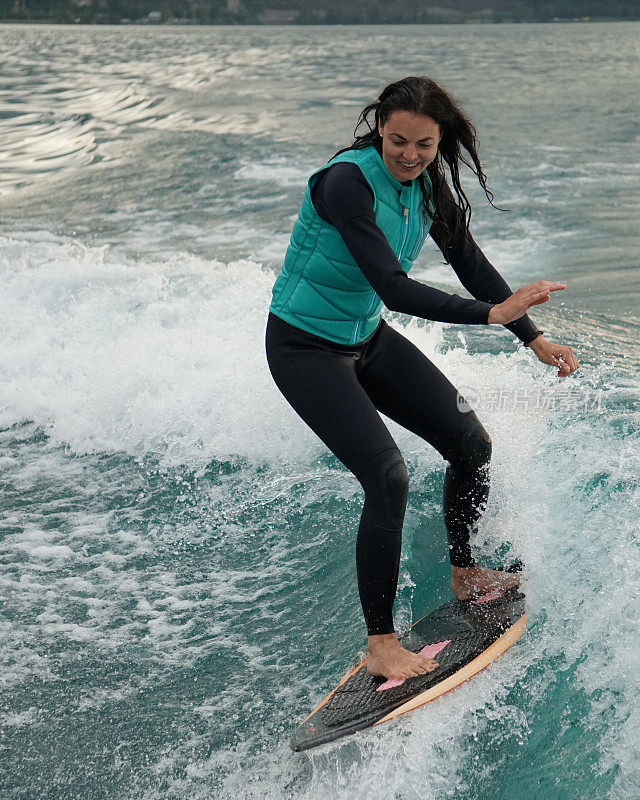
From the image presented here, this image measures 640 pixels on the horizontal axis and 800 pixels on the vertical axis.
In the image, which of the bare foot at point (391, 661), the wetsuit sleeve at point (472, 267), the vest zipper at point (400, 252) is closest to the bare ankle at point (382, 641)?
the bare foot at point (391, 661)

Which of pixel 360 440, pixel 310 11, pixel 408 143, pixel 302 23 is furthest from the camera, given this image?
pixel 310 11

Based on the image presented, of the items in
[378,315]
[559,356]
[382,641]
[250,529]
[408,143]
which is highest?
[408,143]

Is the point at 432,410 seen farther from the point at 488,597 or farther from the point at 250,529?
the point at 250,529

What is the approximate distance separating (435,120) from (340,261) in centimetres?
53

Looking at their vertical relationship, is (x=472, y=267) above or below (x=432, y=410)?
above

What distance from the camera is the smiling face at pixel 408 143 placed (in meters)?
2.58

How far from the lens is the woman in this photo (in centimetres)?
255

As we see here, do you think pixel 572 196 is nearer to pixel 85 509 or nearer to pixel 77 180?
pixel 77 180

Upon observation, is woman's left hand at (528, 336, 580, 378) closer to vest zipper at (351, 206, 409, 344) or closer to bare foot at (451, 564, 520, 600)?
vest zipper at (351, 206, 409, 344)

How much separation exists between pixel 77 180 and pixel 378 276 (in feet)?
38.3

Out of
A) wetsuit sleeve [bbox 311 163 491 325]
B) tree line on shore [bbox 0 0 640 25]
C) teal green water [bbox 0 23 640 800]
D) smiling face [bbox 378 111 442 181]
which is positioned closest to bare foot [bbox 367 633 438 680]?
teal green water [bbox 0 23 640 800]

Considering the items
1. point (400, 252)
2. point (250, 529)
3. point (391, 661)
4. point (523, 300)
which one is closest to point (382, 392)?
point (400, 252)

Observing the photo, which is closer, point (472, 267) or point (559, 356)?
point (559, 356)

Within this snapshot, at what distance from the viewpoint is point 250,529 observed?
165 inches
